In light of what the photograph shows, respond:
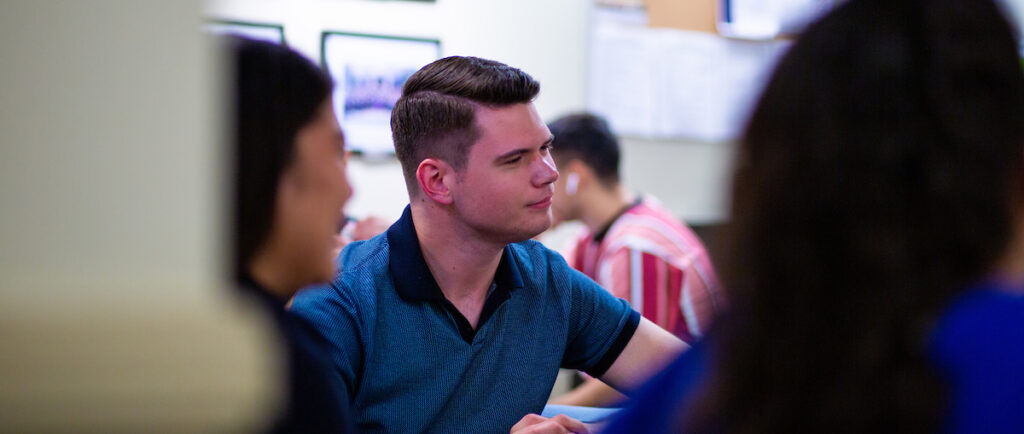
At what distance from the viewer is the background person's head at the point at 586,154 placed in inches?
113

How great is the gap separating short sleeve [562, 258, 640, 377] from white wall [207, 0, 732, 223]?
4.18 ft

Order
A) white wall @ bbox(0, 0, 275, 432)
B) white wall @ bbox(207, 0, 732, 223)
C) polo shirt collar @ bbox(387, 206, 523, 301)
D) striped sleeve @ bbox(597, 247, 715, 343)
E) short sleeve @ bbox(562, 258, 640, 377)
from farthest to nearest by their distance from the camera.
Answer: white wall @ bbox(207, 0, 732, 223)
striped sleeve @ bbox(597, 247, 715, 343)
short sleeve @ bbox(562, 258, 640, 377)
polo shirt collar @ bbox(387, 206, 523, 301)
white wall @ bbox(0, 0, 275, 432)

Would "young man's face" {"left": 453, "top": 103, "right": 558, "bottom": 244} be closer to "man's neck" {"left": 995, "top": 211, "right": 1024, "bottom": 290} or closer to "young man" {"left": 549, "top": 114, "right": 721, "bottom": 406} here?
"young man" {"left": 549, "top": 114, "right": 721, "bottom": 406}

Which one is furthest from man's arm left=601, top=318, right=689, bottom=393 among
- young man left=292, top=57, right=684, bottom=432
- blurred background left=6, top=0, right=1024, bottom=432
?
blurred background left=6, top=0, right=1024, bottom=432

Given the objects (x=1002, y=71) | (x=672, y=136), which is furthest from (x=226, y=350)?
(x=672, y=136)

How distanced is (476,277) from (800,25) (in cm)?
92

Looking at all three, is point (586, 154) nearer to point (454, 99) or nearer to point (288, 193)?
point (454, 99)

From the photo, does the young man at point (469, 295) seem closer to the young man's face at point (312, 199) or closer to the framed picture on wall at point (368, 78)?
the young man's face at point (312, 199)

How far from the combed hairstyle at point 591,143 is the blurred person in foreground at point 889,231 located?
2.22m

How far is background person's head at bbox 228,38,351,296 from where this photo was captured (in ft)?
2.31

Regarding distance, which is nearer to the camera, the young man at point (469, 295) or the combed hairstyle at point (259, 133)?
the combed hairstyle at point (259, 133)

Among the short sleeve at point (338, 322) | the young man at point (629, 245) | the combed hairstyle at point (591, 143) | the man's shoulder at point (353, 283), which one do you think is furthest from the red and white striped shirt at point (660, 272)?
the short sleeve at point (338, 322)

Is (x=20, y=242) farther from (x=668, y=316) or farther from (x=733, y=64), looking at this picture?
(x=733, y=64)

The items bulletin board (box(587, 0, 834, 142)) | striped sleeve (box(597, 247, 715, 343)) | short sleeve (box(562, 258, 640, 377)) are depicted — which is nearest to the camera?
short sleeve (box(562, 258, 640, 377))
